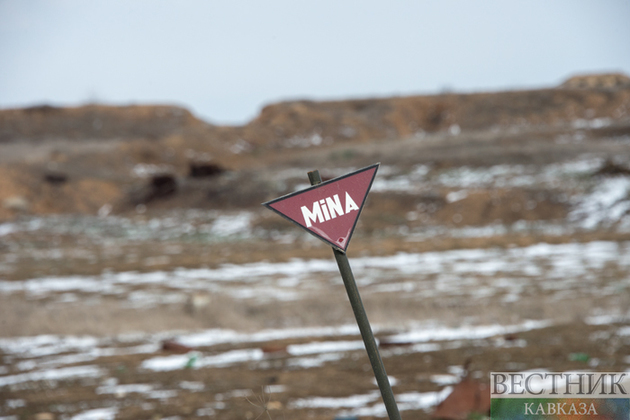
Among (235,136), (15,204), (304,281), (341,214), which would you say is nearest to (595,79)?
(235,136)

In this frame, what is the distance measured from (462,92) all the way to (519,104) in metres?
6.27

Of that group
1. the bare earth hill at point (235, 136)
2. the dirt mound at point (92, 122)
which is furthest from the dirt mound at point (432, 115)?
the dirt mound at point (92, 122)

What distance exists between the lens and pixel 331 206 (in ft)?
7.18

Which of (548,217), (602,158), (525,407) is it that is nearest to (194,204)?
(548,217)

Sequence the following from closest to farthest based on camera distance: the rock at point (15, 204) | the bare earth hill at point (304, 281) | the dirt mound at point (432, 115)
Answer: the bare earth hill at point (304, 281)
the rock at point (15, 204)
the dirt mound at point (432, 115)

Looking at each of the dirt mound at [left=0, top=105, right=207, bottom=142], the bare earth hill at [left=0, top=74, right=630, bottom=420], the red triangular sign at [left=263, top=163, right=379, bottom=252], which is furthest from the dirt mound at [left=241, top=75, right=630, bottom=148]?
the red triangular sign at [left=263, top=163, right=379, bottom=252]

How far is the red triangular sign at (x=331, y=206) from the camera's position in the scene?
2150 millimetres

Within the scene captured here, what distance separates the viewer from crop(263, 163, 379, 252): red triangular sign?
215cm

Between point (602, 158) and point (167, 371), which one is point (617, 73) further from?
point (167, 371)

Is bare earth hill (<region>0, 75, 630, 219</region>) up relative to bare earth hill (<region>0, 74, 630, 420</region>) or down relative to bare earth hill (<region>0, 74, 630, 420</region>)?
up

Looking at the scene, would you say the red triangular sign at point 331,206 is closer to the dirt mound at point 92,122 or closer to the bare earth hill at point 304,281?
the bare earth hill at point 304,281

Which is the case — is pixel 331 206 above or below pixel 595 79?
below

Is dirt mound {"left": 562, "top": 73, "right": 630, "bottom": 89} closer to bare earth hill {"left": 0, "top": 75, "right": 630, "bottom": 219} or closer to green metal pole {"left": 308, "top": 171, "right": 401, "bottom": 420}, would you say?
bare earth hill {"left": 0, "top": 75, "right": 630, "bottom": 219}

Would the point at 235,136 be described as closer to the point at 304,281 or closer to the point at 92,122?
the point at 92,122
